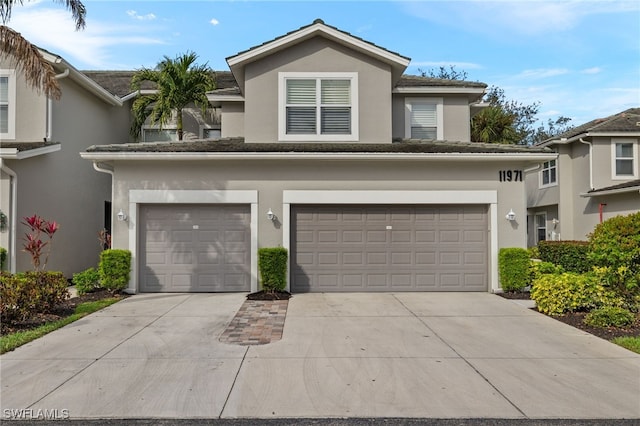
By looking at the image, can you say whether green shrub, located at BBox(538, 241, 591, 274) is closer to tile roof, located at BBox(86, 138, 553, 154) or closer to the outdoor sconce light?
the outdoor sconce light

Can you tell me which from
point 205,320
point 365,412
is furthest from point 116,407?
point 205,320

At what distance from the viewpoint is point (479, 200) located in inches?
408

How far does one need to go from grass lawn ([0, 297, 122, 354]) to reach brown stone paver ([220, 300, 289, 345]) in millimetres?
2975

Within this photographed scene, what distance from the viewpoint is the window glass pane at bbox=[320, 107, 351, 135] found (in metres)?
11.2

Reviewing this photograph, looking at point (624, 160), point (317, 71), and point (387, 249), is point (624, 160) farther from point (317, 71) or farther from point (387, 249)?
point (317, 71)

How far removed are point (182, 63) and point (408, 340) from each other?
12433 millimetres

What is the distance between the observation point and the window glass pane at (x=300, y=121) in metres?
11.1

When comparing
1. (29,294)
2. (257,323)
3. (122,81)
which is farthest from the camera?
(122,81)

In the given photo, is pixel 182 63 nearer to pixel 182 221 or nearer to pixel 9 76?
→ pixel 9 76

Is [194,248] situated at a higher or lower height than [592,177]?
lower

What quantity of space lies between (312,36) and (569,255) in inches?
424

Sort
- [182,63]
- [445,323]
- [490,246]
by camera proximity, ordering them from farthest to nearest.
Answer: [182,63]
[490,246]
[445,323]

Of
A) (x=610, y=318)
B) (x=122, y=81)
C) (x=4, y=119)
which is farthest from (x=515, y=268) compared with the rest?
(x=122, y=81)

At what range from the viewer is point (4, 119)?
11734mm
